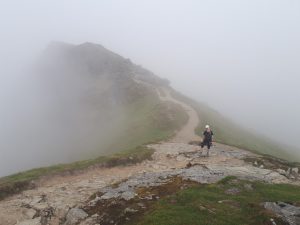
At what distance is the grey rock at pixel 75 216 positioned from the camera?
26955 millimetres

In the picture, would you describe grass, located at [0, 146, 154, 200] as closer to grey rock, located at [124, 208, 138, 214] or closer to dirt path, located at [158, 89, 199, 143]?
grey rock, located at [124, 208, 138, 214]

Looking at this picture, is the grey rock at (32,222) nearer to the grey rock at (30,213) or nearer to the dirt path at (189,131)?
the grey rock at (30,213)

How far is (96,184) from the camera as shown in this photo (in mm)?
35906

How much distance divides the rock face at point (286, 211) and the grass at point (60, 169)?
20963 mm

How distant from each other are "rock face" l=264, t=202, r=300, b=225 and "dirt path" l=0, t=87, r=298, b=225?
879 cm

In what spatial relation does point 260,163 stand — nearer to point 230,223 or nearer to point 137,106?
point 230,223

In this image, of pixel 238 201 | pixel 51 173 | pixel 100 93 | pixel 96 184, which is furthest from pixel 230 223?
pixel 100 93

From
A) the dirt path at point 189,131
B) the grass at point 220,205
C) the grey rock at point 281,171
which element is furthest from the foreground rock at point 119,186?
the dirt path at point 189,131

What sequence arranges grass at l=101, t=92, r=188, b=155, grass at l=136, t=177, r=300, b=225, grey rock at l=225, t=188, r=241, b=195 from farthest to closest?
grass at l=101, t=92, r=188, b=155, grey rock at l=225, t=188, r=241, b=195, grass at l=136, t=177, r=300, b=225

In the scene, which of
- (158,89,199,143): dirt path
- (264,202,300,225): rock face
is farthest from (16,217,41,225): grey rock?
(158,89,199,143): dirt path

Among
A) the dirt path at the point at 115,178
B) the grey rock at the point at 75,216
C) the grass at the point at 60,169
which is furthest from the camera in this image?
the grass at the point at 60,169

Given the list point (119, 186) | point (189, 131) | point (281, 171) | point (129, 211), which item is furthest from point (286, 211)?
point (189, 131)

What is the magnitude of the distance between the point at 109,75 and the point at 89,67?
2042 centimetres

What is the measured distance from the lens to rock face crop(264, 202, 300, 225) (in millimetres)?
23580
